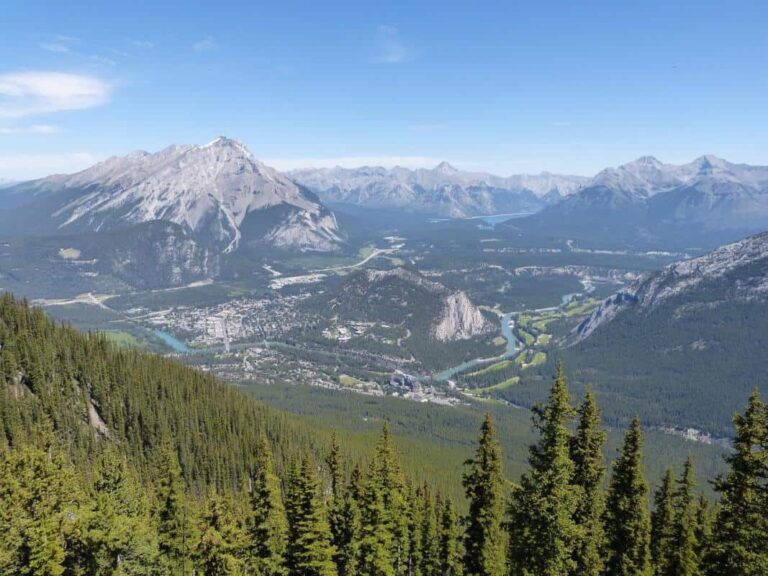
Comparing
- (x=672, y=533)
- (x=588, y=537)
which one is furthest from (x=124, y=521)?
(x=672, y=533)

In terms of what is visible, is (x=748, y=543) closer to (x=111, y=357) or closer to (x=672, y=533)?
(x=672, y=533)

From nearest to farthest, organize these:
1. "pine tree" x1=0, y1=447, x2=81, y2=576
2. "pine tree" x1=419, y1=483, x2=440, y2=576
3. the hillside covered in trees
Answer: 1. the hillside covered in trees
2. "pine tree" x1=0, y1=447, x2=81, y2=576
3. "pine tree" x1=419, y1=483, x2=440, y2=576

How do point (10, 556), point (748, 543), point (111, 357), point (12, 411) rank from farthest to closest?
point (111, 357)
point (12, 411)
point (10, 556)
point (748, 543)

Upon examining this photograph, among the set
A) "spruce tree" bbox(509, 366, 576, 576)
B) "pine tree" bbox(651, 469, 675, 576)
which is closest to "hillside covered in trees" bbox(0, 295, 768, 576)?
"spruce tree" bbox(509, 366, 576, 576)

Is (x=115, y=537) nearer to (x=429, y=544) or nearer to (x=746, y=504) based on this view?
(x=429, y=544)

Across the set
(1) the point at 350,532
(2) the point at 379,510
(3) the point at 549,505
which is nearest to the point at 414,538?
(1) the point at 350,532

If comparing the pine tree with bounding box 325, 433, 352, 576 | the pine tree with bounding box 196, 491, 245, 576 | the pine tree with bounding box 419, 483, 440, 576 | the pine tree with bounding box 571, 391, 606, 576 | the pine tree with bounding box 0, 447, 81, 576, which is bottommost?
the pine tree with bounding box 419, 483, 440, 576

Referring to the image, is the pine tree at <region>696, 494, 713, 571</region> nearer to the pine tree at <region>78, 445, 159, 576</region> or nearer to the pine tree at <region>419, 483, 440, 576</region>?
the pine tree at <region>419, 483, 440, 576</region>
